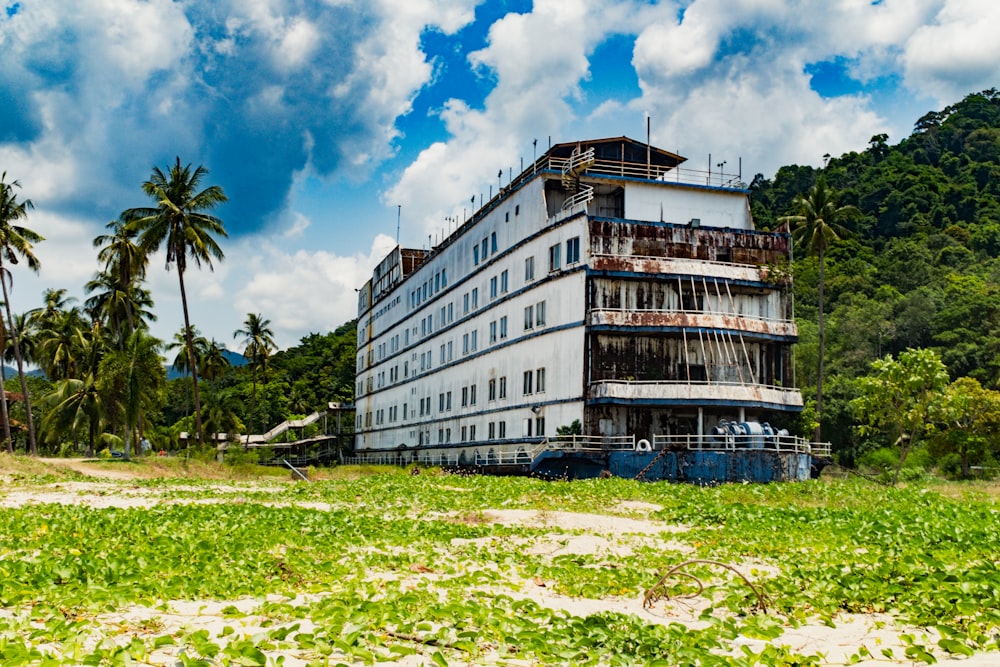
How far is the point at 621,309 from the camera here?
38.2 meters

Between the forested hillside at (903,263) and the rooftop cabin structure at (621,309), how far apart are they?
66.1 ft

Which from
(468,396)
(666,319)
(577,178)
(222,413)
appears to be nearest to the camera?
(666,319)

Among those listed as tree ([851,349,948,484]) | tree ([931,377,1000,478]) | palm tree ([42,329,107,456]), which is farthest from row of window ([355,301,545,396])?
tree ([931,377,1000,478])

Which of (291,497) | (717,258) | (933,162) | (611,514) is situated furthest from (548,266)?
(933,162)

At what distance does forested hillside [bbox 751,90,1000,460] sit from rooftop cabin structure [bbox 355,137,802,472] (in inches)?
793

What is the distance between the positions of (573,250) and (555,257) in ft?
5.71

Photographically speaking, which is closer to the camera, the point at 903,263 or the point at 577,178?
the point at 577,178

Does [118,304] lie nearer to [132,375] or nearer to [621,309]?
[132,375]

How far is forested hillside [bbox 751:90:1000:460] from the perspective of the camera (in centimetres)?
6831

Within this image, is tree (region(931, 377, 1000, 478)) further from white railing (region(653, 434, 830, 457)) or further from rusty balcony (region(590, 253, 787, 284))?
white railing (region(653, 434, 830, 457))

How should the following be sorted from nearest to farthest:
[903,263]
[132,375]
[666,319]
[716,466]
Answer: [716,466] < [666,319] < [132,375] < [903,263]

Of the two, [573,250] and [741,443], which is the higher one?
[573,250]

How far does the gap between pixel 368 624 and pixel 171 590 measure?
274cm

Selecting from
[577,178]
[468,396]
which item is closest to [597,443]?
[577,178]
